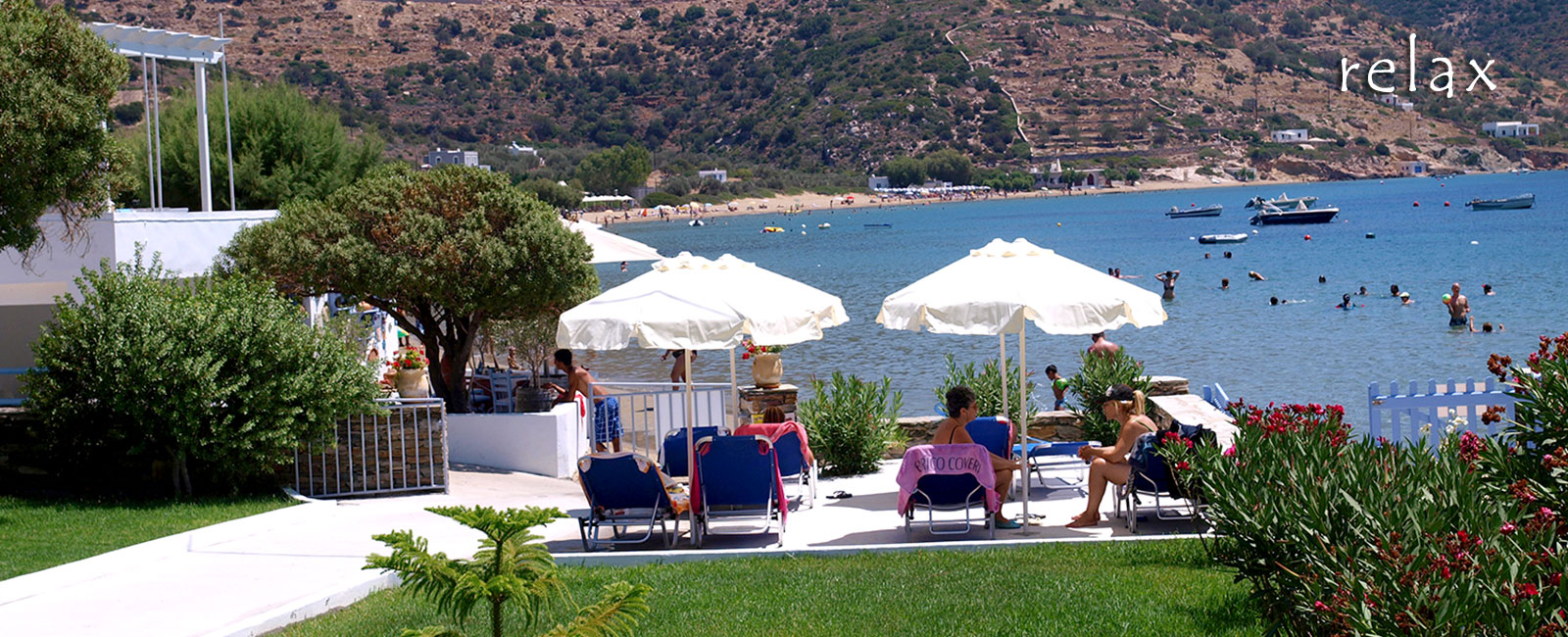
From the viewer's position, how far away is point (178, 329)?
9562 mm

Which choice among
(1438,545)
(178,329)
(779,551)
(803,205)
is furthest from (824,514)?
(803,205)

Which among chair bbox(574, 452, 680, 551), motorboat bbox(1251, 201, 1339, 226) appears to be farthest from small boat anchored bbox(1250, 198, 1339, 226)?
chair bbox(574, 452, 680, 551)

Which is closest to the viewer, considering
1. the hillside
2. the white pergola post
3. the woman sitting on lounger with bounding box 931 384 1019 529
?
the woman sitting on lounger with bounding box 931 384 1019 529

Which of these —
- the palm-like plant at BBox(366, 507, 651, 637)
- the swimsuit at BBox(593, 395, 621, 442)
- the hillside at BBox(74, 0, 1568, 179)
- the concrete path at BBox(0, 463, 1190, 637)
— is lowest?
the concrete path at BBox(0, 463, 1190, 637)

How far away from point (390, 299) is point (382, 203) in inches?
41.2

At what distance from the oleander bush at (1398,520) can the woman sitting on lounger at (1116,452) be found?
6.67 ft

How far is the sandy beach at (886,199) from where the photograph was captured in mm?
136750

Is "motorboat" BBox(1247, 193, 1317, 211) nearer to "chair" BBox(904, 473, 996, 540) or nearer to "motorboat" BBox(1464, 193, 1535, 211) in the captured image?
"motorboat" BBox(1464, 193, 1535, 211)

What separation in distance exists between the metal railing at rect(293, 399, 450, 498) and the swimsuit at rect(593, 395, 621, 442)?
1.96 m

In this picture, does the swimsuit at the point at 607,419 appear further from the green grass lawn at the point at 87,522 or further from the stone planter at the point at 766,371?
the green grass lawn at the point at 87,522

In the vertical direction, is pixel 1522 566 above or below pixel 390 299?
below

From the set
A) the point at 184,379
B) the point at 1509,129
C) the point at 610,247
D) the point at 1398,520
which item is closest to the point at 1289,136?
the point at 1509,129

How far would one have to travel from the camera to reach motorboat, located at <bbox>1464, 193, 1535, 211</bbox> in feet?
293

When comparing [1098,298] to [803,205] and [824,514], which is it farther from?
[803,205]
